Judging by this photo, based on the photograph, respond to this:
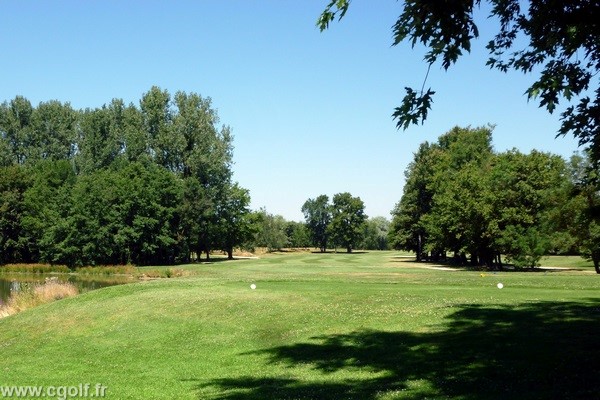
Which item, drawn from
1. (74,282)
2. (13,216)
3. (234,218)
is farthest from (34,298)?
(234,218)

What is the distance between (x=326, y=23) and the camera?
10.1 metres

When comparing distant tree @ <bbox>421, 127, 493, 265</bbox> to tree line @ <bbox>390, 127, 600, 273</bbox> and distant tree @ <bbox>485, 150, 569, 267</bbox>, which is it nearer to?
tree line @ <bbox>390, 127, 600, 273</bbox>

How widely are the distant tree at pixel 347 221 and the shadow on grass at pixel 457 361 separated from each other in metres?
137

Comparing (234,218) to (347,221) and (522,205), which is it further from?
(347,221)

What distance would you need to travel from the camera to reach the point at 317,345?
54.0ft

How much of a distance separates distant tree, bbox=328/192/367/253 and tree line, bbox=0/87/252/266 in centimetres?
5695

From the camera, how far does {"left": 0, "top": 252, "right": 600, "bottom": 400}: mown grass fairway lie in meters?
11.5

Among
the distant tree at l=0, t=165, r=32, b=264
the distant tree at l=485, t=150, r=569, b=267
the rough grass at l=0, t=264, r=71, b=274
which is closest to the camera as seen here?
the distant tree at l=485, t=150, r=569, b=267

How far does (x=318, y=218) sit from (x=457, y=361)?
152m

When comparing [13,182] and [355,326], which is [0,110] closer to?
[13,182]

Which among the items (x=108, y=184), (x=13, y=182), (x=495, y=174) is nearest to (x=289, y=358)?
(x=495, y=174)

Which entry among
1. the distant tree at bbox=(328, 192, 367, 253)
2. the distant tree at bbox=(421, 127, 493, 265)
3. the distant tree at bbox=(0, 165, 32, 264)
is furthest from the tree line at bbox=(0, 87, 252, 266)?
the distant tree at bbox=(328, 192, 367, 253)

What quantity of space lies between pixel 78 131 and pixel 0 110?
46.2ft

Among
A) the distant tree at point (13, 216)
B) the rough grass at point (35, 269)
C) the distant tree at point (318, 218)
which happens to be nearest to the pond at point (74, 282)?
the rough grass at point (35, 269)
